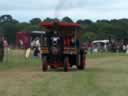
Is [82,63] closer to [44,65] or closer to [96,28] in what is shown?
[44,65]

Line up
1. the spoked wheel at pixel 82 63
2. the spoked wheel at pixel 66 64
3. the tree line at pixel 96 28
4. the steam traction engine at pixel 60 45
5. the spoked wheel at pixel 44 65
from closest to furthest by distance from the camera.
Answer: the spoked wheel at pixel 66 64 < the spoked wheel at pixel 44 65 < the steam traction engine at pixel 60 45 < the spoked wheel at pixel 82 63 < the tree line at pixel 96 28

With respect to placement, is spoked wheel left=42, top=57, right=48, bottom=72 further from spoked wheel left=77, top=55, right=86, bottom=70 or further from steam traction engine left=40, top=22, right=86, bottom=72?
spoked wheel left=77, top=55, right=86, bottom=70

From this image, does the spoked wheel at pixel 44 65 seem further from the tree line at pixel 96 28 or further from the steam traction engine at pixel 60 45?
the tree line at pixel 96 28

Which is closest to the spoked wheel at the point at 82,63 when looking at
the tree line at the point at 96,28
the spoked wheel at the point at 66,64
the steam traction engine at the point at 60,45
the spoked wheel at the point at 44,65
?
the steam traction engine at the point at 60,45

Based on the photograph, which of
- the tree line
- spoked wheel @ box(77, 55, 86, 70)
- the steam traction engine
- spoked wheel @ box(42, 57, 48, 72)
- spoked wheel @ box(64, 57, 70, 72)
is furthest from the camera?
the tree line

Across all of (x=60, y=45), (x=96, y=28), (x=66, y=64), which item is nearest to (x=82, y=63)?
(x=60, y=45)

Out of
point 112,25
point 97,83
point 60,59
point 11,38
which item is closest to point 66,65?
point 60,59

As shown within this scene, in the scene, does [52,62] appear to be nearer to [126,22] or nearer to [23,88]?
[23,88]

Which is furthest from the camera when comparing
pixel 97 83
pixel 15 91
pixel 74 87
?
pixel 97 83

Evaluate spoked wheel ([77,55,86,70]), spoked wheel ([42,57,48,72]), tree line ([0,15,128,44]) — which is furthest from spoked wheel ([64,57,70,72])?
tree line ([0,15,128,44])

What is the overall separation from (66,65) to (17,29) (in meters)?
67.9

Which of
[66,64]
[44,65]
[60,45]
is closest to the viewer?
[66,64]

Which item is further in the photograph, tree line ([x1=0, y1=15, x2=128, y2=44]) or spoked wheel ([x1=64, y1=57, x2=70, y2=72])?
tree line ([x1=0, y1=15, x2=128, y2=44])

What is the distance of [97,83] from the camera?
21.9 m
